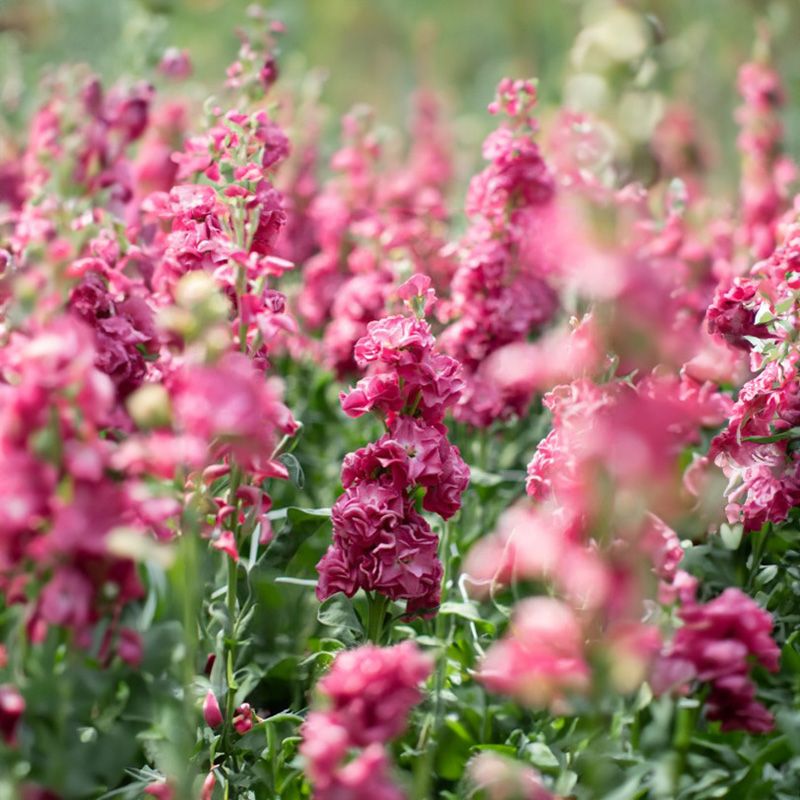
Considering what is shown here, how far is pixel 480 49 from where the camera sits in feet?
38.6

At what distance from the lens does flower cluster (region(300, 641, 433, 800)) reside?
47.8 inches

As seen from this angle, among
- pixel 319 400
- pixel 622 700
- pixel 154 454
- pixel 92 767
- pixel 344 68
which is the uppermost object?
pixel 154 454

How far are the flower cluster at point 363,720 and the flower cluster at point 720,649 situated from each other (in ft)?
1.06

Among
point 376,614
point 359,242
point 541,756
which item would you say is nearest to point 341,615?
point 376,614

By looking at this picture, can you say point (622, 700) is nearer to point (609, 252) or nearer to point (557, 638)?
point (557, 638)

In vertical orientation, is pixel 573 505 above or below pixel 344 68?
above

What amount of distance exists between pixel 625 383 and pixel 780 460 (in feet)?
1.32

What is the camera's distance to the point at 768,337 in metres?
2.23

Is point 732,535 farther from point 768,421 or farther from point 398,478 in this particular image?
point 398,478

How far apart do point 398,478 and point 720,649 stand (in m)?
0.63

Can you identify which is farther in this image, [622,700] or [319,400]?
[319,400]

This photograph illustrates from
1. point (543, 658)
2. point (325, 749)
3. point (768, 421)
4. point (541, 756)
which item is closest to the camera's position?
point (325, 749)

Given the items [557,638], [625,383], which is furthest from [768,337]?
[557,638]

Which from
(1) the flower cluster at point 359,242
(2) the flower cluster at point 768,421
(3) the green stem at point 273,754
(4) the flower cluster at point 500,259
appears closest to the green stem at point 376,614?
(3) the green stem at point 273,754
